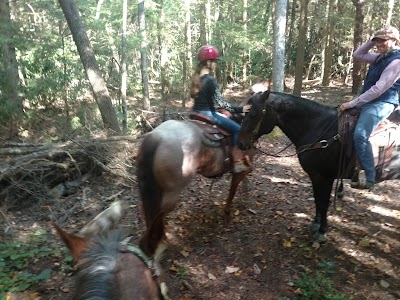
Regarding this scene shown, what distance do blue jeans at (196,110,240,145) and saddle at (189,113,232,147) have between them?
0.06 meters

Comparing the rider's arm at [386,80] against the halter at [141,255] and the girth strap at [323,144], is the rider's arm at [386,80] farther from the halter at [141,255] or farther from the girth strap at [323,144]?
the halter at [141,255]

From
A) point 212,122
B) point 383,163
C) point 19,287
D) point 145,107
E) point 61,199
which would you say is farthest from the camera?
point 145,107

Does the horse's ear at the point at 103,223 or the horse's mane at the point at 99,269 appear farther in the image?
the horse's ear at the point at 103,223

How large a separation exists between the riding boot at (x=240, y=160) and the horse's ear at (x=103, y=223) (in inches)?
118

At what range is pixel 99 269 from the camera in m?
1.38

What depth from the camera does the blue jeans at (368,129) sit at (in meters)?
4.03

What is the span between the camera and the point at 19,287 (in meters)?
3.38

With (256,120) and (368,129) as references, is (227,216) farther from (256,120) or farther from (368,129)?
(368,129)

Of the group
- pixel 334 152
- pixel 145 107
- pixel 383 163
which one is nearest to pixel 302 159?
pixel 334 152

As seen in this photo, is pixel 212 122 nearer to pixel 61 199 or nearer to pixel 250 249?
pixel 250 249

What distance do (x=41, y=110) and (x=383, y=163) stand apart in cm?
1008

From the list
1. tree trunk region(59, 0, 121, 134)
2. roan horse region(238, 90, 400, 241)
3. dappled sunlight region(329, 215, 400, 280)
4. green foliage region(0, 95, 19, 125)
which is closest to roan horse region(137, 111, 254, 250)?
roan horse region(238, 90, 400, 241)

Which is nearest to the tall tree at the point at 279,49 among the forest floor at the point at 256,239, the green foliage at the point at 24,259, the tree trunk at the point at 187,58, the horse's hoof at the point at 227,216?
the forest floor at the point at 256,239

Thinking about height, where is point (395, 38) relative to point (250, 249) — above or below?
above
